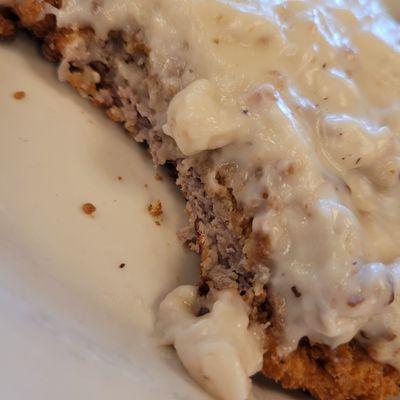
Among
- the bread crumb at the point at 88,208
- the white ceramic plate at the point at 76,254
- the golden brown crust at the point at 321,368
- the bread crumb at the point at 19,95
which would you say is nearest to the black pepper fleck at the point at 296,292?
the golden brown crust at the point at 321,368

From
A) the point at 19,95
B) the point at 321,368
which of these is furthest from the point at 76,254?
the point at 321,368

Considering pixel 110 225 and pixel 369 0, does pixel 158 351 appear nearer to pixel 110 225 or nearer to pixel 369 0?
pixel 110 225

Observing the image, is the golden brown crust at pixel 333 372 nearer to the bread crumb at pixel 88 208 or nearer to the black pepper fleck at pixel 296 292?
the black pepper fleck at pixel 296 292

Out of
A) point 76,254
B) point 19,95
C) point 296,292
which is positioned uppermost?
point 296,292

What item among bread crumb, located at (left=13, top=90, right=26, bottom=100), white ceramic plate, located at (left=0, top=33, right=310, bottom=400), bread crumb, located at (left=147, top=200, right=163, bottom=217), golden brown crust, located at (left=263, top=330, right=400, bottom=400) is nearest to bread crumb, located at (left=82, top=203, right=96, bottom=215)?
white ceramic plate, located at (left=0, top=33, right=310, bottom=400)

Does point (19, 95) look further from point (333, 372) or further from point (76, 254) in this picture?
point (333, 372)

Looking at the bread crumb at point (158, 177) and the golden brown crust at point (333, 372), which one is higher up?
the golden brown crust at point (333, 372)

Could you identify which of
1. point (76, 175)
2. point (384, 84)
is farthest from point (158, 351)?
point (384, 84)
